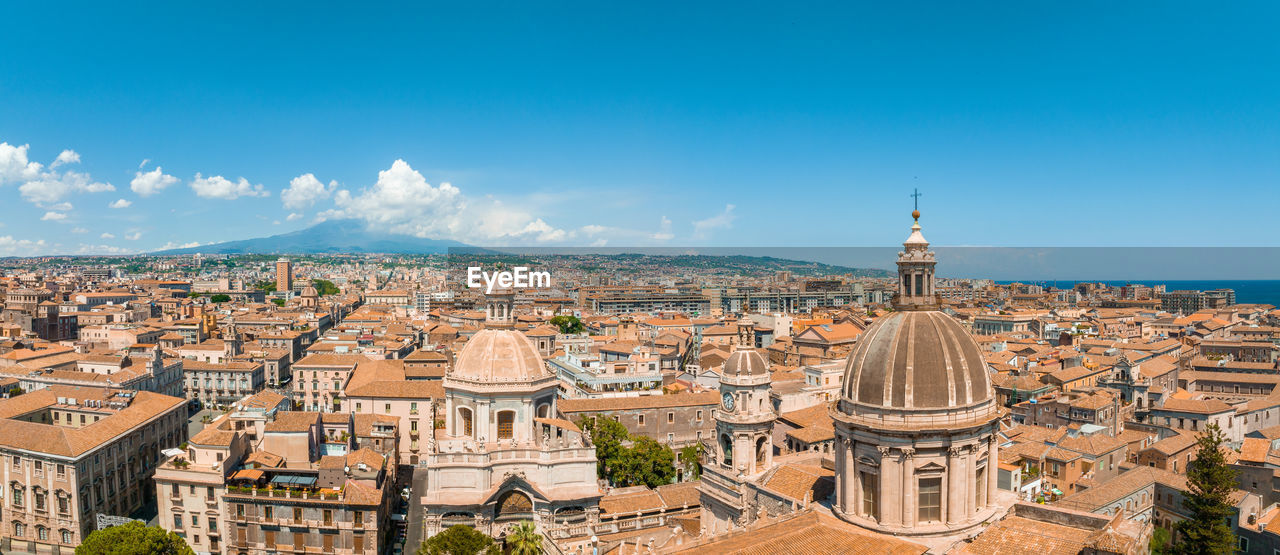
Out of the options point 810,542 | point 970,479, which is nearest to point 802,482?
point 810,542

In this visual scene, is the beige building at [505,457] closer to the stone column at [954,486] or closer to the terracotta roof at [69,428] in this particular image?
the stone column at [954,486]

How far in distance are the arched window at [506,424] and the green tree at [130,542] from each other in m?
17.8

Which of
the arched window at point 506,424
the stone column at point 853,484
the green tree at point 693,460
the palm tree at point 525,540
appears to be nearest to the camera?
the stone column at point 853,484

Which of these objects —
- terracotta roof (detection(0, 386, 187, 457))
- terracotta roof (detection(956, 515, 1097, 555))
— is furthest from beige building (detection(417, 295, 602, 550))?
terracotta roof (detection(0, 386, 187, 457))

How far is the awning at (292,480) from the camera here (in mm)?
44625

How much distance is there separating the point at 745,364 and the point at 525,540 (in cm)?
1258

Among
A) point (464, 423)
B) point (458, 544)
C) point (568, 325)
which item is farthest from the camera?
point (568, 325)

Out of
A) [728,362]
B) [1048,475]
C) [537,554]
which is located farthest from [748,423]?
[1048,475]

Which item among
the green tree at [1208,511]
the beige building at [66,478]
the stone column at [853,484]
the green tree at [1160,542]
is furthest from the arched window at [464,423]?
the green tree at [1208,511]

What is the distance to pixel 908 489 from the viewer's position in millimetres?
24609

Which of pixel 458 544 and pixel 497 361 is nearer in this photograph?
pixel 458 544

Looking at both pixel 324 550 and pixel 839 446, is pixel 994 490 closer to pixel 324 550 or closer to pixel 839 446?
pixel 839 446

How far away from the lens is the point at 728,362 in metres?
37.2

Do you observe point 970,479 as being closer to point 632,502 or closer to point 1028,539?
point 1028,539
